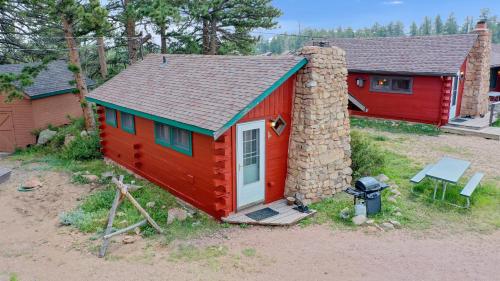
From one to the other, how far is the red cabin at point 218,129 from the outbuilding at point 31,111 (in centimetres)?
885

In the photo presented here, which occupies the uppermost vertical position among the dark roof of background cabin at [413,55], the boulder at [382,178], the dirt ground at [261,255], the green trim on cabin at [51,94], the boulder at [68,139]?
the dark roof of background cabin at [413,55]

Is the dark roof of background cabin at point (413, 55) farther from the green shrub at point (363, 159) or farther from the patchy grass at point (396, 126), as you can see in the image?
the green shrub at point (363, 159)

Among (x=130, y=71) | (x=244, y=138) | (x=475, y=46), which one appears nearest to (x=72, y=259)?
(x=244, y=138)

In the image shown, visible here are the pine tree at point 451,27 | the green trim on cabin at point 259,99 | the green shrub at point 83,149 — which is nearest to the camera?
the green trim on cabin at point 259,99

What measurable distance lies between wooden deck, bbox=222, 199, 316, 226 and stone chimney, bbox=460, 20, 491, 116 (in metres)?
15.2

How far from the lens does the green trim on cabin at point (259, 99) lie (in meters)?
8.63

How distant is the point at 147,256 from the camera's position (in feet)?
26.1

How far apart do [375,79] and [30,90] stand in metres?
17.5

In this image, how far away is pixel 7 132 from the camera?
19516 mm

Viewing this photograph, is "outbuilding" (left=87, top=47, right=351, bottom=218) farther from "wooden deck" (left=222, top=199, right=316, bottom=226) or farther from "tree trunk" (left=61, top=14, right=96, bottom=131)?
"tree trunk" (left=61, top=14, right=96, bottom=131)

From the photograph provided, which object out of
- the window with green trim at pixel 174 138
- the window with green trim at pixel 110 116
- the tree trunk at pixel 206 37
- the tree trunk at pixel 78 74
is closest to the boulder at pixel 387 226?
the window with green trim at pixel 174 138

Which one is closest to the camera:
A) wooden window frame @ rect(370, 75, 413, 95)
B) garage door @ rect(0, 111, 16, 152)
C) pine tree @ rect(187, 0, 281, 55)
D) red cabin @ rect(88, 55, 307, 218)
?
red cabin @ rect(88, 55, 307, 218)

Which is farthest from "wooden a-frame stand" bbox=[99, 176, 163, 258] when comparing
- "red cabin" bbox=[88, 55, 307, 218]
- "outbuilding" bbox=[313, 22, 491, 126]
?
"outbuilding" bbox=[313, 22, 491, 126]

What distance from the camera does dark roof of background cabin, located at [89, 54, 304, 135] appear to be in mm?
9289
